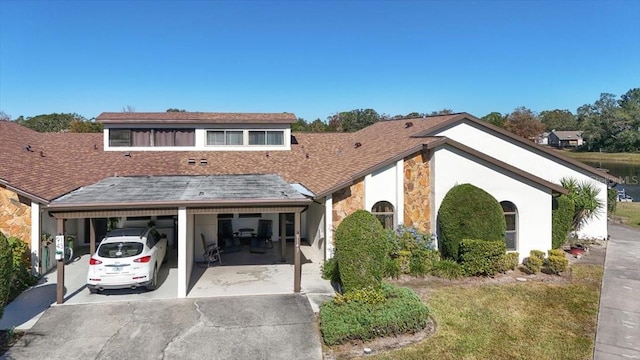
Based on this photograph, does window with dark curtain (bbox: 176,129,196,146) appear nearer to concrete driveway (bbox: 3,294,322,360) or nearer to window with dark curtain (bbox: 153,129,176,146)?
window with dark curtain (bbox: 153,129,176,146)

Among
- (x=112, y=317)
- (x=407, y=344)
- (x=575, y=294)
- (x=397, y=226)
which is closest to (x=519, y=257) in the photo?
(x=575, y=294)

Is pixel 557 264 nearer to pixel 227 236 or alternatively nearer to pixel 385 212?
pixel 385 212

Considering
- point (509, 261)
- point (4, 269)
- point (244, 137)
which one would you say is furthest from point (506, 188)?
point (4, 269)

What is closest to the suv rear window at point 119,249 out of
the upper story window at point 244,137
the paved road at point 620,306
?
the upper story window at point 244,137

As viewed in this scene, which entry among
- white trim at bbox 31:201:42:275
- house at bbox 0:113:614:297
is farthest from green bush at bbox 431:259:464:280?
white trim at bbox 31:201:42:275

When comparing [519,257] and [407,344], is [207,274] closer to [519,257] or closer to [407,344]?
[407,344]

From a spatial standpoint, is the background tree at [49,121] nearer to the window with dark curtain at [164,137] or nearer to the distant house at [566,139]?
the window with dark curtain at [164,137]

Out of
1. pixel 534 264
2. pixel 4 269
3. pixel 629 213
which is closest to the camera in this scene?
pixel 4 269
